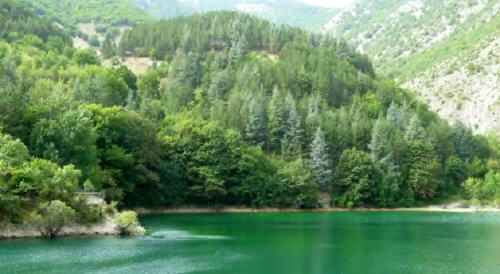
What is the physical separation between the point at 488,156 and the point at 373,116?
34.4 m

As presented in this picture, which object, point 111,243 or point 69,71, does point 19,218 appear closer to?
point 111,243

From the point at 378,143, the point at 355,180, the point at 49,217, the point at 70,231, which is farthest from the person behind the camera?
the point at 378,143

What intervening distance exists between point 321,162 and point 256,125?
1744cm

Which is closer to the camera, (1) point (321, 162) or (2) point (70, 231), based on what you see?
(2) point (70, 231)

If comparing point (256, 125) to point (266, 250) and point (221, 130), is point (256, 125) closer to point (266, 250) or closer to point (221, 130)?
point (221, 130)

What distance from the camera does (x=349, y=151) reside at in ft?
442

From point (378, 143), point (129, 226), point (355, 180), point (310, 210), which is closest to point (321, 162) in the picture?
point (355, 180)

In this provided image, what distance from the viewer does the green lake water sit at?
50469 mm

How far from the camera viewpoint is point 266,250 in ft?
201

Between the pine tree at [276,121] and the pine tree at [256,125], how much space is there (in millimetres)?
1898

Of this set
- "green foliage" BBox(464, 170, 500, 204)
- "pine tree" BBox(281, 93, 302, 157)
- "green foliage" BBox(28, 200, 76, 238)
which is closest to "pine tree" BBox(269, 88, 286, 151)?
"pine tree" BBox(281, 93, 302, 157)

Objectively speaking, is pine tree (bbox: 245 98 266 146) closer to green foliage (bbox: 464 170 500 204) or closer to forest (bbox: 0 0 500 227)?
Result: forest (bbox: 0 0 500 227)

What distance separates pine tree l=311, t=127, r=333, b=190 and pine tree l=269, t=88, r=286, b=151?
9.50 metres

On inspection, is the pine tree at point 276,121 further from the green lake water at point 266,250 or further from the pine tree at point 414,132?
the green lake water at point 266,250
